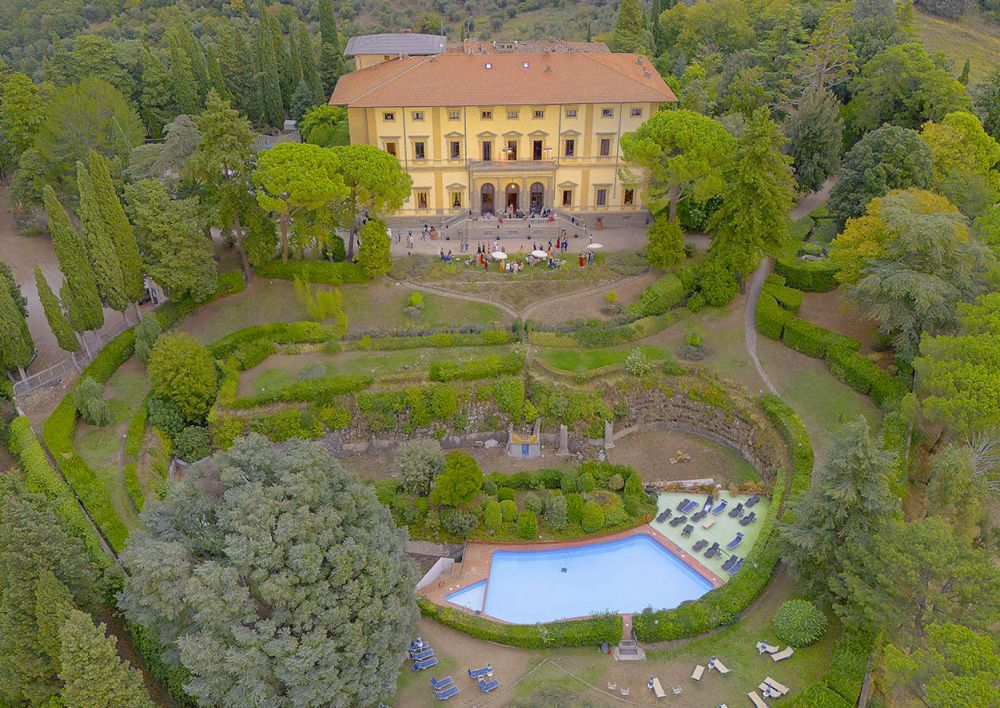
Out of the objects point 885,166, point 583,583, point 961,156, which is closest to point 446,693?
point 583,583

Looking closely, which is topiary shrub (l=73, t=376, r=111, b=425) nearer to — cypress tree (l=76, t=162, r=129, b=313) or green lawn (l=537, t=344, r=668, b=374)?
cypress tree (l=76, t=162, r=129, b=313)

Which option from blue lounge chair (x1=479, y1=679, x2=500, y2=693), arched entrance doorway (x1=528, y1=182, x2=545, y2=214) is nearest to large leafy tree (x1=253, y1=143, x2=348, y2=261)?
arched entrance doorway (x1=528, y1=182, x2=545, y2=214)

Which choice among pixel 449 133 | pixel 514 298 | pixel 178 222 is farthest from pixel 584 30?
pixel 178 222

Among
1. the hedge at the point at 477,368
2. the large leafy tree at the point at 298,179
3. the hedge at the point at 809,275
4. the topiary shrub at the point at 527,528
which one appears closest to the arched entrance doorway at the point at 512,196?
the large leafy tree at the point at 298,179

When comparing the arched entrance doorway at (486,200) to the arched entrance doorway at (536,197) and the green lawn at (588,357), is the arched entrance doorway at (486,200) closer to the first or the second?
the arched entrance doorway at (536,197)

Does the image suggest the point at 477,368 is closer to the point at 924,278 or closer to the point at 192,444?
the point at 192,444
